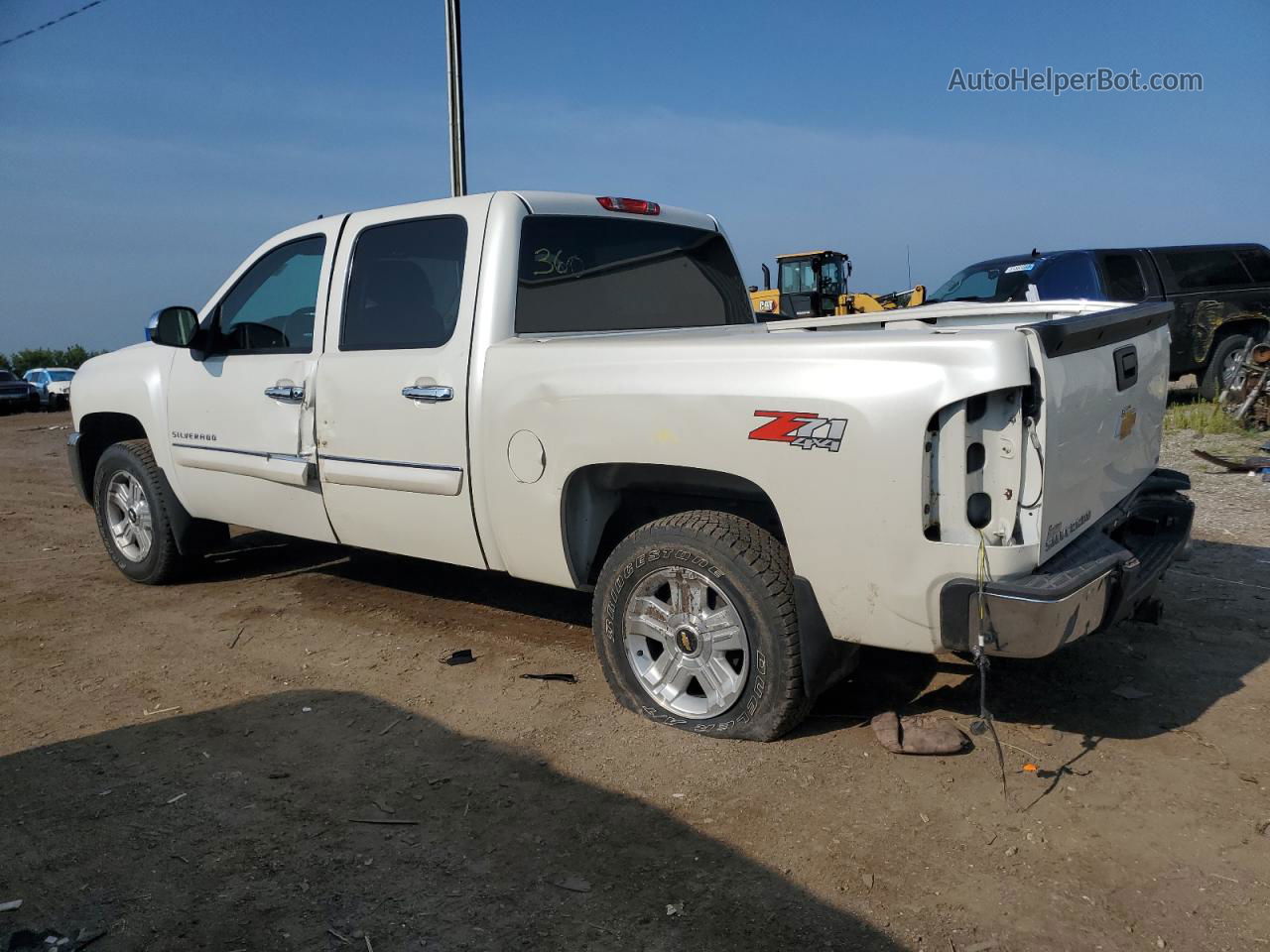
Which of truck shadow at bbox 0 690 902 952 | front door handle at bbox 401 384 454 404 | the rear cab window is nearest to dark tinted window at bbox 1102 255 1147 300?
the rear cab window

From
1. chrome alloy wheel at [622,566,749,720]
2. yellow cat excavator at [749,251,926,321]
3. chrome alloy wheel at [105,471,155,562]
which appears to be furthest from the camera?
yellow cat excavator at [749,251,926,321]

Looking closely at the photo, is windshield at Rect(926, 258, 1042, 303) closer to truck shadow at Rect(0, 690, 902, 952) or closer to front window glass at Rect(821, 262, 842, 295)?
truck shadow at Rect(0, 690, 902, 952)

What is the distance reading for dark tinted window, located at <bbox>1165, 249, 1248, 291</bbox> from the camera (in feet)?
38.6

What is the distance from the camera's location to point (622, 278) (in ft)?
15.9

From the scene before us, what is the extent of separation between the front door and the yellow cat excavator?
53.7 ft

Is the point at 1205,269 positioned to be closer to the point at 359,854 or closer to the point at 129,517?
the point at 129,517

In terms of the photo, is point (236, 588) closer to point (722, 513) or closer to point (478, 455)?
point (478, 455)

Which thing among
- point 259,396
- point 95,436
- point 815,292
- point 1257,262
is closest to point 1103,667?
point 259,396

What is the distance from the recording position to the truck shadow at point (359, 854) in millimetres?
2699

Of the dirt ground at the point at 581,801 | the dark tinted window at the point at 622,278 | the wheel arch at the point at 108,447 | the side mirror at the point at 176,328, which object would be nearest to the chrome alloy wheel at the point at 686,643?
the dirt ground at the point at 581,801

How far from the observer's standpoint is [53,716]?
425 cm

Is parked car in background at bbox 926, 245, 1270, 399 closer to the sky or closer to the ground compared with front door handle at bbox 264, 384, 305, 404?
closer to the sky

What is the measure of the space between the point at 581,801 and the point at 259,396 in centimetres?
292

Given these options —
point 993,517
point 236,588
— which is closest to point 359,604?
point 236,588
